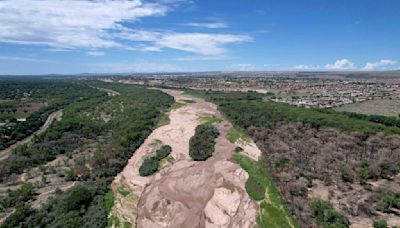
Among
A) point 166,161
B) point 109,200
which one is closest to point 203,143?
point 166,161

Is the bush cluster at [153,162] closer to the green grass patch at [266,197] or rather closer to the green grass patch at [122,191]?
the green grass patch at [122,191]

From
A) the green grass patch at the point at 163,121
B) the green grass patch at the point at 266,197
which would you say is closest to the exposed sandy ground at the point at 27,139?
the green grass patch at the point at 163,121

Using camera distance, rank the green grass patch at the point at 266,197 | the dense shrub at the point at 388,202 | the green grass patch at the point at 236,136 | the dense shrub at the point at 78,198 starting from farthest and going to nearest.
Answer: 1. the green grass patch at the point at 236,136
2. the dense shrub at the point at 388,202
3. the dense shrub at the point at 78,198
4. the green grass patch at the point at 266,197

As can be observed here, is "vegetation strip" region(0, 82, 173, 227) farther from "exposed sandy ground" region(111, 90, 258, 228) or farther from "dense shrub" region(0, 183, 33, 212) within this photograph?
"exposed sandy ground" region(111, 90, 258, 228)

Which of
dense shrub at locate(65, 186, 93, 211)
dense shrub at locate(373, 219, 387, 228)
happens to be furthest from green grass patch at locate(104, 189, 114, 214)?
dense shrub at locate(373, 219, 387, 228)

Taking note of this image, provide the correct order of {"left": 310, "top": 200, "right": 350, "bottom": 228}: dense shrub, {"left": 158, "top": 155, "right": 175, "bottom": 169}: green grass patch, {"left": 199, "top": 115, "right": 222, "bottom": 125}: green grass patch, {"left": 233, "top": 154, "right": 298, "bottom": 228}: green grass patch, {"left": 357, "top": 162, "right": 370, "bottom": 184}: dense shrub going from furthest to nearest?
{"left": 199, "top": 115, "right": 222, "bottom": 125}: green grass patch, {"left": 158, "top": 155, "right": 175, "bottom": 169}: green grass patch, {"left": 357, "top": 162, "right": 370, "bottom": 184}: dense shrub, {"left": 233, "top": 154, "right": 298, "bottom": 228}: green grass patch, {"left": 310, "top": 200, "right": 350, "bottom": 228}: dense shrub

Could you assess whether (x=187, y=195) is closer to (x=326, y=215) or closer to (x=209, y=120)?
(x=326, y=215)

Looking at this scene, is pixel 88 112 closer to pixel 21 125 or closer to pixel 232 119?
pixel 21 125

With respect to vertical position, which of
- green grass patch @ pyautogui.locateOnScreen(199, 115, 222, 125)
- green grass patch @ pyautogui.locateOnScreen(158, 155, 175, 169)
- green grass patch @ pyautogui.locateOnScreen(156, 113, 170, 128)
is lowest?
green grass patch @ pyautogui.locateOnScreen(156, 113, 170, 128)
